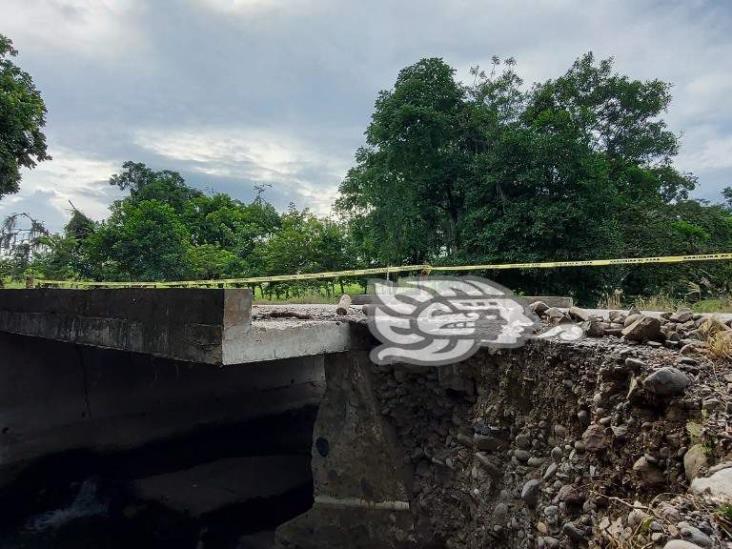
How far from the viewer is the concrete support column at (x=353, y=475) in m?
4.60

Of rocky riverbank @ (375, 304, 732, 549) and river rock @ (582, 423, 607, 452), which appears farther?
river rock @ (582, 423, 607, 452)

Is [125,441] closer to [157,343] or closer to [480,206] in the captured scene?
[157,343]

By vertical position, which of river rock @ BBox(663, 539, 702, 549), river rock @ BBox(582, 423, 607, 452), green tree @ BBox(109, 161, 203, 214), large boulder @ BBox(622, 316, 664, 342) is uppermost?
green tree @ BBox(109, 161, 203, 214)

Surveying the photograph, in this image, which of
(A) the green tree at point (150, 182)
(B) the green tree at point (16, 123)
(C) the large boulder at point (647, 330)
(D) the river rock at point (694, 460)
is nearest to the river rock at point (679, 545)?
(D) the river rock at point (694, 460)

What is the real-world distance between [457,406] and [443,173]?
956 centimetres

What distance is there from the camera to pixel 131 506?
7.27 metres

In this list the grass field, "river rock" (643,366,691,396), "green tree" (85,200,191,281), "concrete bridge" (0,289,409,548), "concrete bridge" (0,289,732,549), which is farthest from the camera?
"green tree" (85,200,191,281)

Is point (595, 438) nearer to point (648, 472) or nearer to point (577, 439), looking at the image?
point (577, 439)

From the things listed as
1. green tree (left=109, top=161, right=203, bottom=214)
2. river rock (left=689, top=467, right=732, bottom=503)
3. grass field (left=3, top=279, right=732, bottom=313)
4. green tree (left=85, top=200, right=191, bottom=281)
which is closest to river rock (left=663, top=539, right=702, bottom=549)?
river rock (left=689, top=467, right=732, bottom=503)

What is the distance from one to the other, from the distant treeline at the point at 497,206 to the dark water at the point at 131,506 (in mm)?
6468

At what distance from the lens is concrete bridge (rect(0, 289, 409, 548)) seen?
4266mm

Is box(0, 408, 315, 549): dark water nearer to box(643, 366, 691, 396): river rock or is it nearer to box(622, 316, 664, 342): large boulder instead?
box(622, 316, 664, 342): large boulder

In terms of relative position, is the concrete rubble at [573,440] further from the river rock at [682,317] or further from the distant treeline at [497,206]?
the distant treeline at [497,206]

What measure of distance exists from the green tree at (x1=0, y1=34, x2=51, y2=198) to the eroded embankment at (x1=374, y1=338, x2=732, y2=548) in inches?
459
